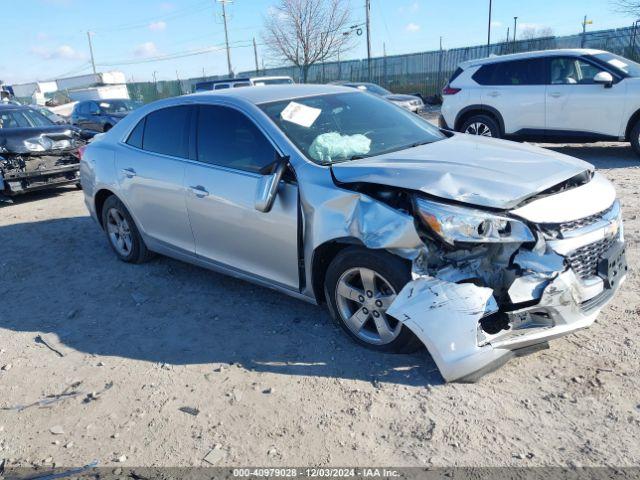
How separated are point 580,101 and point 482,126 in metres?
1.76

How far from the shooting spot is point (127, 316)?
14.6 feet

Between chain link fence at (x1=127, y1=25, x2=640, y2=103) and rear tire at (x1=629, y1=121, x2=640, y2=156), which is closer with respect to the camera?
rear tire at (x1=629, y1=121, x2=640, y2=156)

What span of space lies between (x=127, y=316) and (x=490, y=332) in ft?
9.66

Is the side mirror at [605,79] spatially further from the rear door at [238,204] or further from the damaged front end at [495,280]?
the rear door at [238,204]

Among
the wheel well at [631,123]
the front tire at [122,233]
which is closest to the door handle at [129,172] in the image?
the front tire at [122,233]

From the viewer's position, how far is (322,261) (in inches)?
143

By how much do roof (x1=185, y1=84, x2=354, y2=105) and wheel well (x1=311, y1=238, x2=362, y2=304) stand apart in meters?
1.36

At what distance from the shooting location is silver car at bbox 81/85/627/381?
295cm

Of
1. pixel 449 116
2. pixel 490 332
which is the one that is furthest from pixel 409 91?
pixel 490 332

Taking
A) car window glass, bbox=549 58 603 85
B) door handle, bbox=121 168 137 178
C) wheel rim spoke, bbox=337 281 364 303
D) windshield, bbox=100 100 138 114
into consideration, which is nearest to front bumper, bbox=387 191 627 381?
wheel rim spoke, bbox=337 281 364 303

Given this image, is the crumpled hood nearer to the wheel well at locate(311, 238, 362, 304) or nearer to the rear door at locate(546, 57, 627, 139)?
the wheel well at locate(311, 238, 362, 304)

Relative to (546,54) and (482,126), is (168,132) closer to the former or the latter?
(482,126)

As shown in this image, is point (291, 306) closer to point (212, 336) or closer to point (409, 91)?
point (212, 336)

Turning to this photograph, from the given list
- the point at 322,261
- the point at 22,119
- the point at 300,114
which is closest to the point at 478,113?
the point at 300,114
